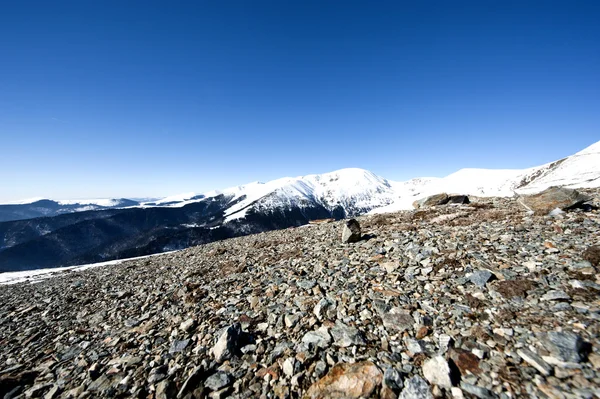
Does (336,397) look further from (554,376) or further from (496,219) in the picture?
(496,219)

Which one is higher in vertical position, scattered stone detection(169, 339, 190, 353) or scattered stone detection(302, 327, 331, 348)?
scattered stone detection(302, 327, 331, 348)

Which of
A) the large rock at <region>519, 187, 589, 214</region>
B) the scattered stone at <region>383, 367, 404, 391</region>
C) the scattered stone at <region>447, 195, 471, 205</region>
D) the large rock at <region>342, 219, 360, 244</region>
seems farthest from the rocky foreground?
the scattered stone at <region>447, 195, 471, 205</region>

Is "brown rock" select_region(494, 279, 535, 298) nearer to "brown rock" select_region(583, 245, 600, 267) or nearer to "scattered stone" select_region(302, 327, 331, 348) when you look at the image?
"brown rock" select_region(583, 245, 600, 267)

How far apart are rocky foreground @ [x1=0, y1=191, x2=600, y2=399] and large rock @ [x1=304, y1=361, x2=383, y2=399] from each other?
2 centimetres

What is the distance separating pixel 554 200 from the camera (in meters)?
13.6

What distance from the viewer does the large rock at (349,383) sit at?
13.9 ft

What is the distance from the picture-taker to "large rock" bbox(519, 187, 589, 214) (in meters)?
13.1

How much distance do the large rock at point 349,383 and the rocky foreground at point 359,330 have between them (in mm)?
21

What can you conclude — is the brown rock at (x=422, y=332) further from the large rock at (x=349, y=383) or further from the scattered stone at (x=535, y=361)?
the scattered stone at (x=535, y=361)

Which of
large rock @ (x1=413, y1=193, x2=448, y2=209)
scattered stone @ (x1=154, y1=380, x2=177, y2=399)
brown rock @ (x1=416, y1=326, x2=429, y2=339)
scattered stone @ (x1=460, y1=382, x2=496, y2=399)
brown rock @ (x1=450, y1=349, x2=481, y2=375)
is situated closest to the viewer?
scattered stone @ (x1=460, y1=382, x2=496, y2=399)

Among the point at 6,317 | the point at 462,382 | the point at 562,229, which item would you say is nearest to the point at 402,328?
the point at 462,382

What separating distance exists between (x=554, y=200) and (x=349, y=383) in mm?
16897

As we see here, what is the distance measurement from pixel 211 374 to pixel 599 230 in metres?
15.0

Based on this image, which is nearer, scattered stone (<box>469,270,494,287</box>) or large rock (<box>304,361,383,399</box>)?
large rock (<box>304,361,383,399</box>)
